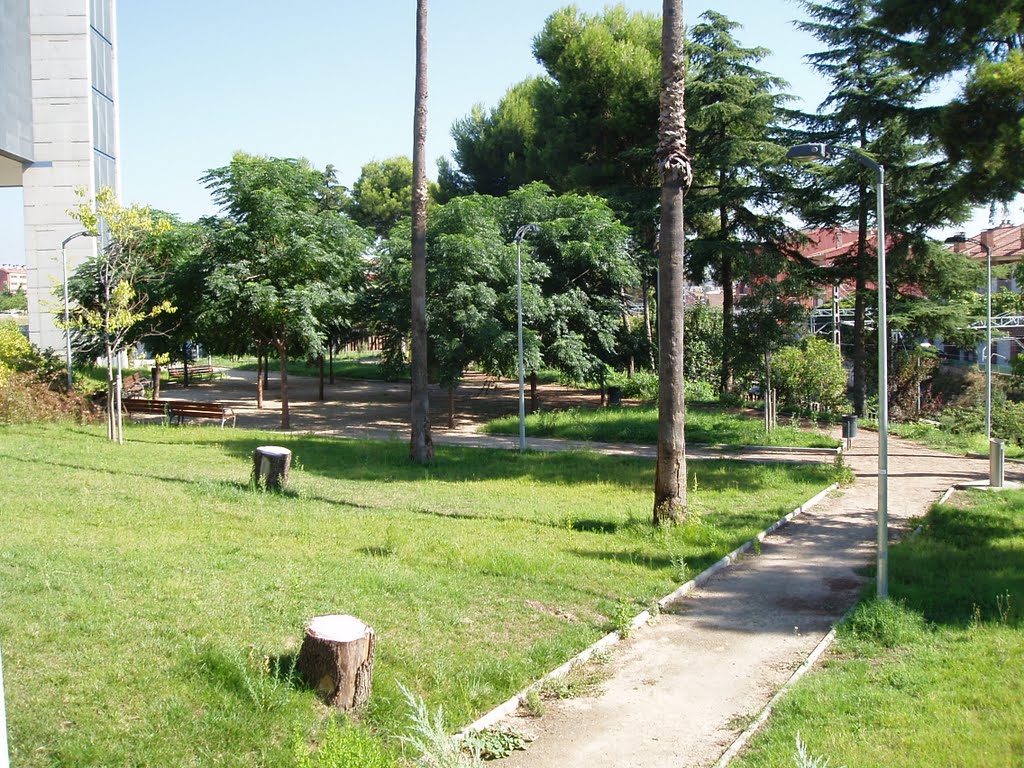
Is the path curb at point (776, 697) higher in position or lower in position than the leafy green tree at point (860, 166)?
lower

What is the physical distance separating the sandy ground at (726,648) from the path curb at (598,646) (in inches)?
4.6

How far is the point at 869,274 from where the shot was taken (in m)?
30.2

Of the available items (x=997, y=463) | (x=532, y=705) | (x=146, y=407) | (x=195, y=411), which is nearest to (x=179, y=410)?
(x=195, y=411)

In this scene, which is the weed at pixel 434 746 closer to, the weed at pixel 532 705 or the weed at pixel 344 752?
the weed at pixel 344 752

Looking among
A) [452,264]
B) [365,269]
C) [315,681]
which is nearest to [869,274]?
[452,264]

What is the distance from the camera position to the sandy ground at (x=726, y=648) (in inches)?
252

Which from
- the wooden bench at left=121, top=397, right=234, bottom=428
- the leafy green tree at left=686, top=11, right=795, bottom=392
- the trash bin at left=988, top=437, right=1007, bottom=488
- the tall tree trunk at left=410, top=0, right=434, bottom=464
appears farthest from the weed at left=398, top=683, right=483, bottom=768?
the leafy green tree at left=686, top=11, right=795, bottom=392

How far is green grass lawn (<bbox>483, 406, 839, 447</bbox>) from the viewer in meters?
24.1

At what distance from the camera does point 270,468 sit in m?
14.2

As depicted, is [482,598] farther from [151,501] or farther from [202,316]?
[202,316]

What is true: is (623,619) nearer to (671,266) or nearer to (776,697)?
(776,697)

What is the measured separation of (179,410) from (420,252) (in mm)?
11262

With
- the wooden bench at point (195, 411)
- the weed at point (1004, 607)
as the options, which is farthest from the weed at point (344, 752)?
the wooden bench at point (195, 411)

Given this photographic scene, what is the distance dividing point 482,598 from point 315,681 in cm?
286
